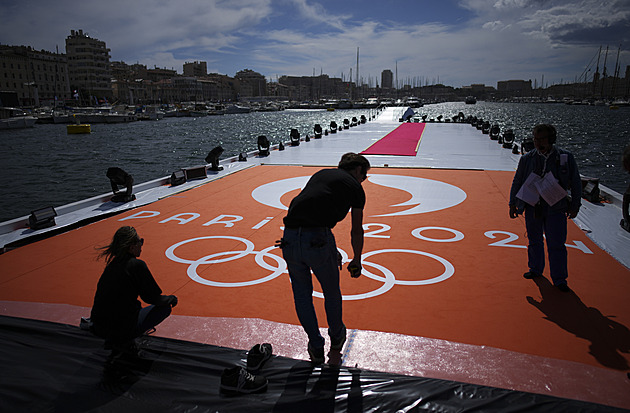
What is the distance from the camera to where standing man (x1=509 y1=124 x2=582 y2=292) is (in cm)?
457

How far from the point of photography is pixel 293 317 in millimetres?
4375

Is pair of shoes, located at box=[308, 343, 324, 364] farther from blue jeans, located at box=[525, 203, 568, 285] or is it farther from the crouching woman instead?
blue jeans, located at box=[525, 203, 568, 285]

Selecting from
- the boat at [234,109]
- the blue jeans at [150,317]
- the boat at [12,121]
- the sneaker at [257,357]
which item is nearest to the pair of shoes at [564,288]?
the sneaker at [257,357]

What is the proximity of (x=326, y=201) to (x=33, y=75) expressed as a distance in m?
149

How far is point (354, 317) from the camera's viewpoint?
14.2 ft

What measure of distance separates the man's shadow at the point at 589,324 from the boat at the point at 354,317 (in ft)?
0.06

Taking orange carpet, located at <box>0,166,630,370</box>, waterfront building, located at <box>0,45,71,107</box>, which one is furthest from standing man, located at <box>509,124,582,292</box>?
waterfront building, located at <box>0,45,71,107</box>

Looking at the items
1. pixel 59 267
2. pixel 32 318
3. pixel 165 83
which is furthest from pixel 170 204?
pixel 165 83

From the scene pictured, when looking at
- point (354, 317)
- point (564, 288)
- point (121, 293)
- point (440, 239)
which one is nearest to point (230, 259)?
point (354, 317)

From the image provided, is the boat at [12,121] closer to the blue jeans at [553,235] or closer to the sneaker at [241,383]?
the sneaker at [241,383]

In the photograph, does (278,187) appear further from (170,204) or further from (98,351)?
(98,351)

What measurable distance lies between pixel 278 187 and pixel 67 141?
45.5 meters

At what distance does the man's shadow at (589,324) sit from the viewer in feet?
11.7

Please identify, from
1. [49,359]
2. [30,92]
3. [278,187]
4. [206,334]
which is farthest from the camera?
[30,92]
